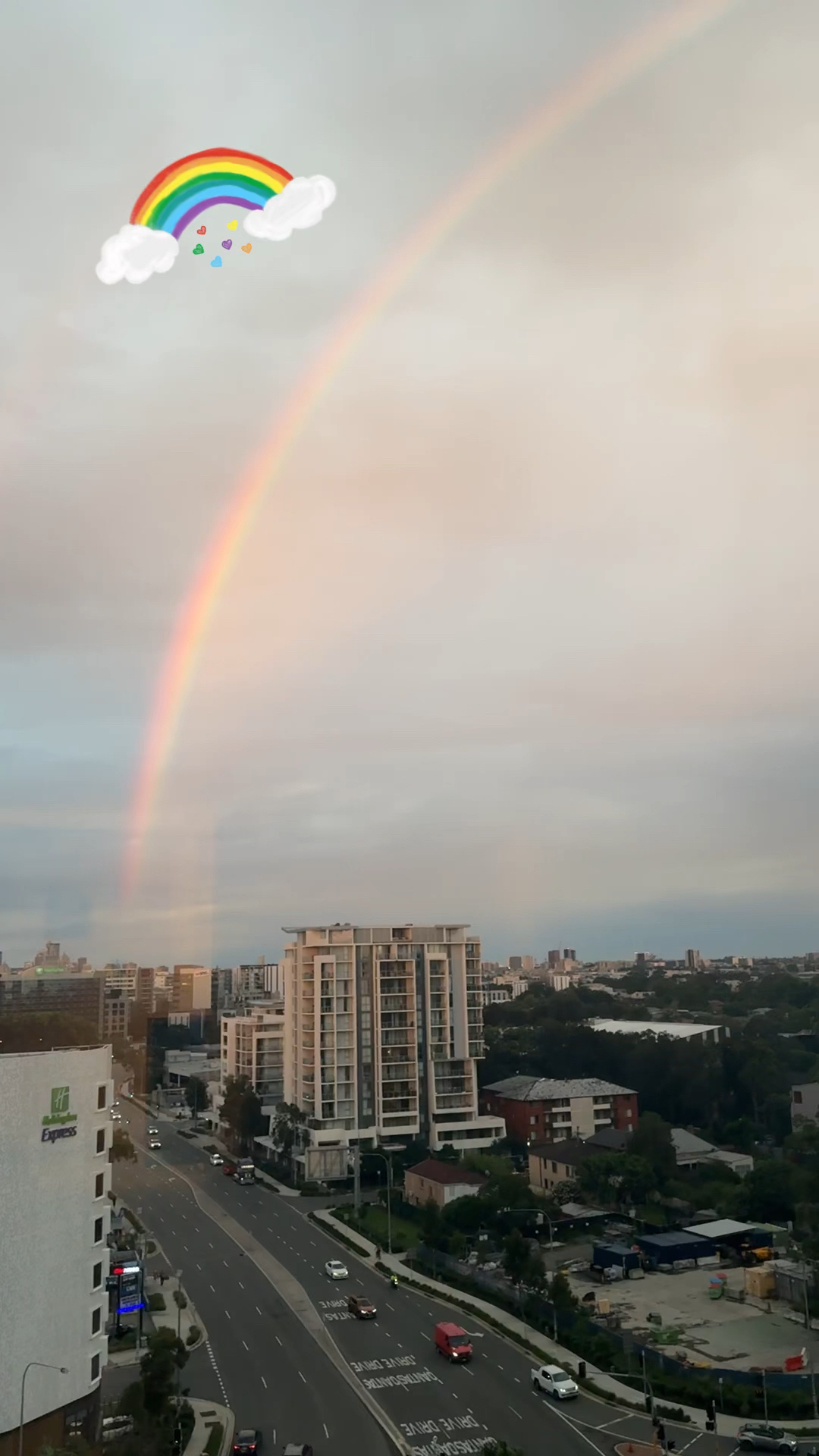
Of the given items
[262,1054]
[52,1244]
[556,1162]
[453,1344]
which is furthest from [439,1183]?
[52,1244]

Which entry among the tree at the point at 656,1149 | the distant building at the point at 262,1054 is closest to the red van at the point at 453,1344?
the tree at the point at 656,1149

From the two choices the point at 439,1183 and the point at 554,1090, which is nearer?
A: the point at 439,1183

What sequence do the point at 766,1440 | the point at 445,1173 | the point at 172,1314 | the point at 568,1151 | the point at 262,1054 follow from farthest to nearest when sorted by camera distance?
the point at 262,1054
the point at 568,1151
the point at 445,1173
the point at 172,1314
the point at 766,1440

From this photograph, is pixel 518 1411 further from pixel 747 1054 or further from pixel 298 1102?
pixel 747 1054

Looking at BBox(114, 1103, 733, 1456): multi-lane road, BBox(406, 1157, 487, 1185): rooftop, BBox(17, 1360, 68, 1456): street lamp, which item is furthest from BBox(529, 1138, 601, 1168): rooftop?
BBox(17, 1360, 68, 1456): street lamp

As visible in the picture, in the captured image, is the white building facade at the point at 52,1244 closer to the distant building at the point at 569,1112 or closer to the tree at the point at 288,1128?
the tree at the point at 288,1128

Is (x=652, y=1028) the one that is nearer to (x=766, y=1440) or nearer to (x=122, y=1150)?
(x=122, y=1150)

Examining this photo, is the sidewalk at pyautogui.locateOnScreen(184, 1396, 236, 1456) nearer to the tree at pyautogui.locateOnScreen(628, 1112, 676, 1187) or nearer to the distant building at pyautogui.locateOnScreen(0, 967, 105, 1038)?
the tree at pyautogui.locateOnScreen(628, 1112, 676, 1187)
